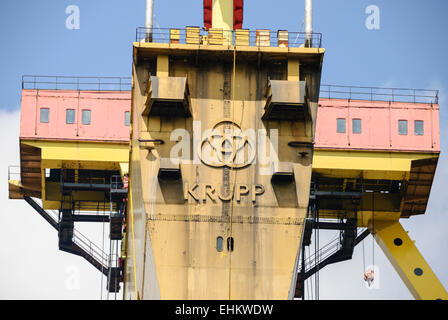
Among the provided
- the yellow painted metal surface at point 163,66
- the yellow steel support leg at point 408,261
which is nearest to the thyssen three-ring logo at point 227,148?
the yellow painted metal surface at point 163,66

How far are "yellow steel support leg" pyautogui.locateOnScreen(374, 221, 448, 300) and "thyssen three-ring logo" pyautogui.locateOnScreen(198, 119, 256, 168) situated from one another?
102 feet

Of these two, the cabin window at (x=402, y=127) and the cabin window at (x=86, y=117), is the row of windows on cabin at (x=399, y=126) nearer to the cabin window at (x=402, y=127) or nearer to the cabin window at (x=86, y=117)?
the cabin window at (x=402, y=127)

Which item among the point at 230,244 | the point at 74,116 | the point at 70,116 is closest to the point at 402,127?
the point at 74,116

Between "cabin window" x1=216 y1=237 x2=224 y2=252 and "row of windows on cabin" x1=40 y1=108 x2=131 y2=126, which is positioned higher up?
"row of windows on cabin" x1=40 y1=108 x2=131 y2=126

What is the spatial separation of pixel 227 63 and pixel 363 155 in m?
25.7

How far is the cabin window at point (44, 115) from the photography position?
6056 centimetres

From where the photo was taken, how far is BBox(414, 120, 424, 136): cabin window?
61.4 meters

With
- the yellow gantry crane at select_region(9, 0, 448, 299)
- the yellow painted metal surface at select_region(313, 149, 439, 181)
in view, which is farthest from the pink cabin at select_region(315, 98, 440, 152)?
the yellow gantry crane at select_region(9, 0, 448, 299)

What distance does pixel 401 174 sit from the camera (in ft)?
201

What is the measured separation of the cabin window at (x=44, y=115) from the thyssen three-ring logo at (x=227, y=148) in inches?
1041

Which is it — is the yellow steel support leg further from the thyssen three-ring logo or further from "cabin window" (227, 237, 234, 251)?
"cabin window" (227, 237, 234, 251)
